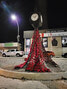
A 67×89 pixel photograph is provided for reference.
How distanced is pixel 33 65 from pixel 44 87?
2.24 meters

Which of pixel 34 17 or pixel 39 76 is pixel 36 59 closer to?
pixel 39 76

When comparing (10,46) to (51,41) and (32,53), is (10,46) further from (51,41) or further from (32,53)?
(32,53)

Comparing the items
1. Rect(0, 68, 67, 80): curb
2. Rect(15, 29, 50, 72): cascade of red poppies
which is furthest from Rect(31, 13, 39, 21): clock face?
Rect(0, 68, 67, 80): curb

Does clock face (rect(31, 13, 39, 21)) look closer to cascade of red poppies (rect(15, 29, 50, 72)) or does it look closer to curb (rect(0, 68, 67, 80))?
cascade of red poppies (rect(15, 29, 50, 72))

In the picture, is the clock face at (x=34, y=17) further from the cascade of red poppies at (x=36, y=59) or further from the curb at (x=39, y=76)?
the curb at (x=39, y=76)

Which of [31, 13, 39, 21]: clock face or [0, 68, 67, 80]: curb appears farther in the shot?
[31, 13, 39, 21]: clock face

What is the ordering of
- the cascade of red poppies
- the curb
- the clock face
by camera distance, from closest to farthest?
the curb < the cascade of red poppies < the clock face

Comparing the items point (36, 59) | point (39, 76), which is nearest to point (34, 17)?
point (36, 59)

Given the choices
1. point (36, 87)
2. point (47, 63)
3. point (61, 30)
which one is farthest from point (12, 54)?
point (36, 87)

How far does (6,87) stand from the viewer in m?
4.07

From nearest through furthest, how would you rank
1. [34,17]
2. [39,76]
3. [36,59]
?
[39,76] → [36,59] → [34,17]

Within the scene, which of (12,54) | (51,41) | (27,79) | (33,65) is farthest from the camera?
(51,41)

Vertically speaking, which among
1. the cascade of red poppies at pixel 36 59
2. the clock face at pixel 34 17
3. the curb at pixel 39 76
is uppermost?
the clock face at pixel 34 17

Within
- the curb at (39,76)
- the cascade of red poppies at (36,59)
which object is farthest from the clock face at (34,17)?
the curb at (39,76)
